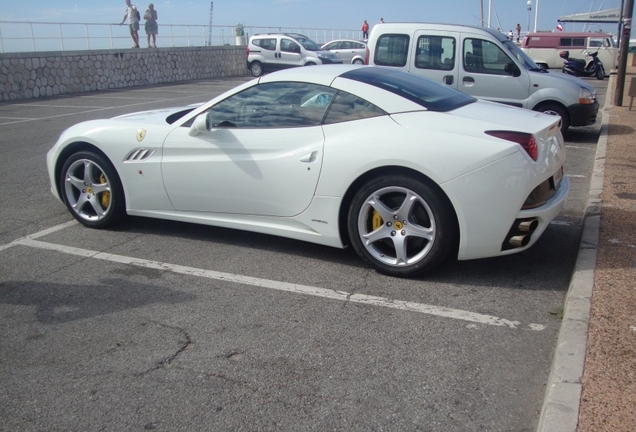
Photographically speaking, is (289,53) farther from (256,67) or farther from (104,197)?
(104,197)

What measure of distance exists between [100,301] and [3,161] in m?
6.01

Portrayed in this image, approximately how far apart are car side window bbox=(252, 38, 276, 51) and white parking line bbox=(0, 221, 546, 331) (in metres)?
25.0

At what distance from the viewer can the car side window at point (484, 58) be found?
34.8 feet

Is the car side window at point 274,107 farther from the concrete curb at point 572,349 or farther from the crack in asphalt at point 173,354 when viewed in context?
the concrete curb at point 572,349

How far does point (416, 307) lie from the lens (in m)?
4.18

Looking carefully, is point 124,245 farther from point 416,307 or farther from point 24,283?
point 416,307

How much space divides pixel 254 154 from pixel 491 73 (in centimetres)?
679

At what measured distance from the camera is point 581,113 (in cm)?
1054

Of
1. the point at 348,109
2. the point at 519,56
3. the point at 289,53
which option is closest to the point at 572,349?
the point at 348,109

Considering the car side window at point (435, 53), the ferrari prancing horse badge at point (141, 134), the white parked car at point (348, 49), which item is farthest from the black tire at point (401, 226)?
the white parked car at point (348, 49)

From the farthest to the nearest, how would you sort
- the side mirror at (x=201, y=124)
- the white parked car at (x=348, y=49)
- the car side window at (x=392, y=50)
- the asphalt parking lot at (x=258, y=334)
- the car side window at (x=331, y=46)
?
the car side window at (x=331, y=46) → the white parked car at (x=348, y=49) → the car side window at (x=392, y=50) → the side mirror at (x=201, y=124) → the asphalt parking lot at (x=258, y=334)

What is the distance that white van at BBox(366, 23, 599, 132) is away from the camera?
10.5m

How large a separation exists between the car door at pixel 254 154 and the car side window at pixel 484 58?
638 centimetres

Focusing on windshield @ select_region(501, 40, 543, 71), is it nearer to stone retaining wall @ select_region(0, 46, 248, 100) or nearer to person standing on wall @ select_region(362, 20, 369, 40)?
stone retaining wall @ select_region(0, 46, 248, 100)
